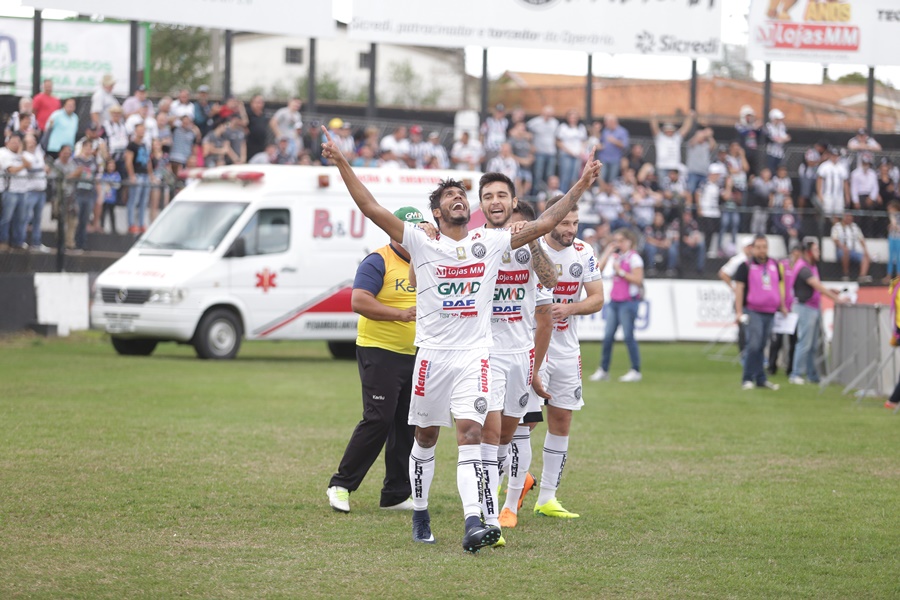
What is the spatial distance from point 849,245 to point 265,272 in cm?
1383

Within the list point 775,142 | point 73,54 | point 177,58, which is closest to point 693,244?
point 775,142

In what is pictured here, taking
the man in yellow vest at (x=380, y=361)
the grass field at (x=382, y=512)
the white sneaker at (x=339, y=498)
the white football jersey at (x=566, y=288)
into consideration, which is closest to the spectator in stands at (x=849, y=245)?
the grass field at (x=382, y=512)

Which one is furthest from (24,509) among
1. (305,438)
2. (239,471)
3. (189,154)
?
(189,154)

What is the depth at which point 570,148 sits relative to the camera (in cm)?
2694

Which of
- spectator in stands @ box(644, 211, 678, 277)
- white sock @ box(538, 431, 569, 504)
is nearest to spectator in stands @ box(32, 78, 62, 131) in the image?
spectator in stands @ box(644, 211, 678, 277)

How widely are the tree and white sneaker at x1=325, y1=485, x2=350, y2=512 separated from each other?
1973 inches

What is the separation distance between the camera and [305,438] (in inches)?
464

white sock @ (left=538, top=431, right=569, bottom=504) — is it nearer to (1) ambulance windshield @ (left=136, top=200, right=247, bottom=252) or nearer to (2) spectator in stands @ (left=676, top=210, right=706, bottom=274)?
A: (1) ambulance windshield @ (left=136, top=200, right=247, bottom=252)

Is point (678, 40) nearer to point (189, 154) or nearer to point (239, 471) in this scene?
point (189, 154)

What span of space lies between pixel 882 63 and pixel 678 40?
18.0 feet

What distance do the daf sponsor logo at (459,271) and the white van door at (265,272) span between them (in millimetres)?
12429

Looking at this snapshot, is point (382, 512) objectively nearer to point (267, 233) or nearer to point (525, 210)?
point (525, 210)

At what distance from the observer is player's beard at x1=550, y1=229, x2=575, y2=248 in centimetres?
859

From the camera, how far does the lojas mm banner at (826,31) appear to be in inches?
1198
